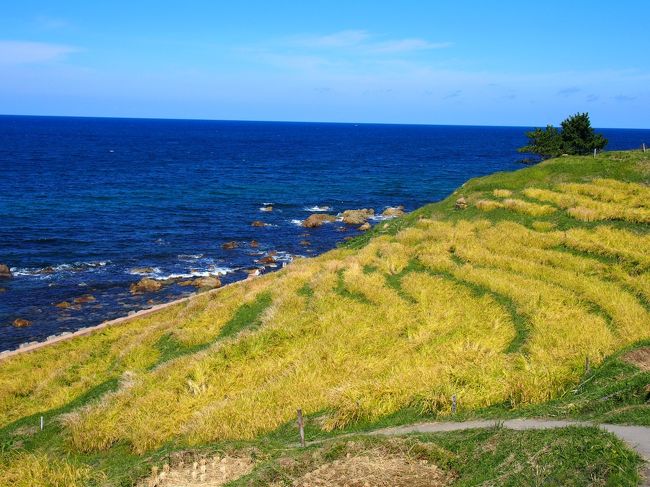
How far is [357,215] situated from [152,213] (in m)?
28.3

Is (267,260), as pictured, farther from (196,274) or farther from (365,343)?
(365,343)

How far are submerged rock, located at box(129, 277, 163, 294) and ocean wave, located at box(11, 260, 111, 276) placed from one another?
791cm

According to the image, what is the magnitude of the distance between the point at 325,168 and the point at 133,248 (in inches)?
3259

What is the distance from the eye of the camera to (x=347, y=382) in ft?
71.2

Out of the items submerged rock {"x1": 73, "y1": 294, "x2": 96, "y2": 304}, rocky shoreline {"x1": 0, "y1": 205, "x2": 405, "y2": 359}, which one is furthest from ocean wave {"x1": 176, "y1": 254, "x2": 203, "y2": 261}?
submerged rock {"x1": 73, "y1": 294, "x2": 96, "y2": 304}

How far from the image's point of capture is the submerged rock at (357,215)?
76875mm

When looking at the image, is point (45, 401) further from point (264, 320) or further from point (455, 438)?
point (455, 438)

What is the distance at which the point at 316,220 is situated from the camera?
76.4m

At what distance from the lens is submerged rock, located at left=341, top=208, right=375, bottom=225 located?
76.9 m

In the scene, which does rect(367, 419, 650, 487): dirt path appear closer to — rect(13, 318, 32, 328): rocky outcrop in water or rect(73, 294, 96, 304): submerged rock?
rect(13, 318, 32, 328): rocky outcrop in water

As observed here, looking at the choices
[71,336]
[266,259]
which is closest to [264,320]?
[71,336]

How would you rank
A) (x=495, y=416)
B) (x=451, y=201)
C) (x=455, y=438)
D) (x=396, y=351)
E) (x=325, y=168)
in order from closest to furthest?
(x=455, y=438) < (x=495, y=416) < (x=396, y=351) < (x=451, y=201) < (x=325, y=168)

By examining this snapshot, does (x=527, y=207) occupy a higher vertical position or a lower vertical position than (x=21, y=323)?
higher

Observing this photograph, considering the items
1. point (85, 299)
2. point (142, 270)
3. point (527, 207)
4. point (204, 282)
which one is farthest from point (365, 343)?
point (142, 270)
